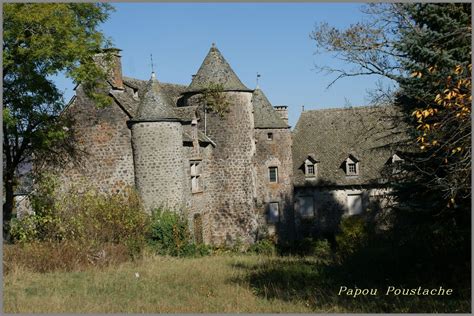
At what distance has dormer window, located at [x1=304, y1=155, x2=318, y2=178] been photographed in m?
35.8

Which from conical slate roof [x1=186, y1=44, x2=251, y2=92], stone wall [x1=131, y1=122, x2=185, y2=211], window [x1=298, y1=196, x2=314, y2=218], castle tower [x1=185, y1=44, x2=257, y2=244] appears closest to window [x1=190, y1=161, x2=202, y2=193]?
castle tower [x1=185, y1=44, x2=257, y2=244]

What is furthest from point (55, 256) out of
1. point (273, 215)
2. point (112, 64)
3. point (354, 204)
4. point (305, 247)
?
point (354, 204)

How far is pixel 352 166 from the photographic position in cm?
3588

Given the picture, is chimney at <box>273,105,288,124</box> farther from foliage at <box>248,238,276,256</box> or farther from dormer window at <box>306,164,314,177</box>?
foliage at <box>248,238,276,256</box>

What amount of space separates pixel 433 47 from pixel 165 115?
13522mm

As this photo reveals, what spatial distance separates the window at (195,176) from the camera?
91.6ft

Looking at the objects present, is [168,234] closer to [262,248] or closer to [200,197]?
[200,197]

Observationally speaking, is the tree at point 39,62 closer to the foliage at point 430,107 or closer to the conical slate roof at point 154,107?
the conical slate roof at point 154,107

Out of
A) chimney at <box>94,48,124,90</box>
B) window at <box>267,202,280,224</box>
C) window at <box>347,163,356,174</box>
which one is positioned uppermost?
chimney at <box>94,48,124,90</box>

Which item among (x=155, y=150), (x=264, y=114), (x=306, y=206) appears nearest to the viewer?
(x=155, y=150)

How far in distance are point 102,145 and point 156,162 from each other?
8.51ft

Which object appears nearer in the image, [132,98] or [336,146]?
[132,98]

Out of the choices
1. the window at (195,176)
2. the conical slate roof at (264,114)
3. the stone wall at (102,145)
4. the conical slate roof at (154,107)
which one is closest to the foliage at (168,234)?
the stone wall at (102,145)

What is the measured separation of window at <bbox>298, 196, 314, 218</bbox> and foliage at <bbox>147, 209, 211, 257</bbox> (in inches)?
459
